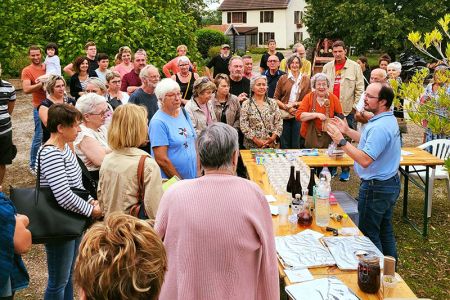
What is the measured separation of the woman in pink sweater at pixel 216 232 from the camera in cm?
217

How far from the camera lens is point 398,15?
82.4 feet

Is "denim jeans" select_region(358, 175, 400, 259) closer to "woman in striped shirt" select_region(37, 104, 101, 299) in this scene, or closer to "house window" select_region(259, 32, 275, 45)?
"woman in striped shirt" select_region(37, 104, 101, 299)

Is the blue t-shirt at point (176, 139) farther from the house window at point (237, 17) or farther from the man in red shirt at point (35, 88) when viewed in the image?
the house window at point (237, 17)

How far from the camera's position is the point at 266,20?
55.2 metres

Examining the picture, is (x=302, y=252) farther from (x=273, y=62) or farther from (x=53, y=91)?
(x=273, y=62)

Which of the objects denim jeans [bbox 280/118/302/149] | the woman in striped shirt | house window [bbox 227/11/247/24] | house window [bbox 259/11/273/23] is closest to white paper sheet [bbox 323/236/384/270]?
the woman in striped shirt

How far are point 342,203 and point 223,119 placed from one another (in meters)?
2.14

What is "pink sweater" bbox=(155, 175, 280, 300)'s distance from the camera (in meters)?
2.17

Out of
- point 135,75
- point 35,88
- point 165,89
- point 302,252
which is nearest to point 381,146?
point 302,252

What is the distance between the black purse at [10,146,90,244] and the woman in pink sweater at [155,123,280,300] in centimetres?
119

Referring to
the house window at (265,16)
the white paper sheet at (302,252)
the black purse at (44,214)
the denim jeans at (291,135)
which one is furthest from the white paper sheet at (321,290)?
the house window at (265,16)

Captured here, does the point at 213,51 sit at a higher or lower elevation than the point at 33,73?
higher

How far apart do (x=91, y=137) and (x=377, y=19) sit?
77.6 feet

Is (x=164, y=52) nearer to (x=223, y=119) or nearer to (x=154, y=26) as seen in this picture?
(x=154, y=26)
